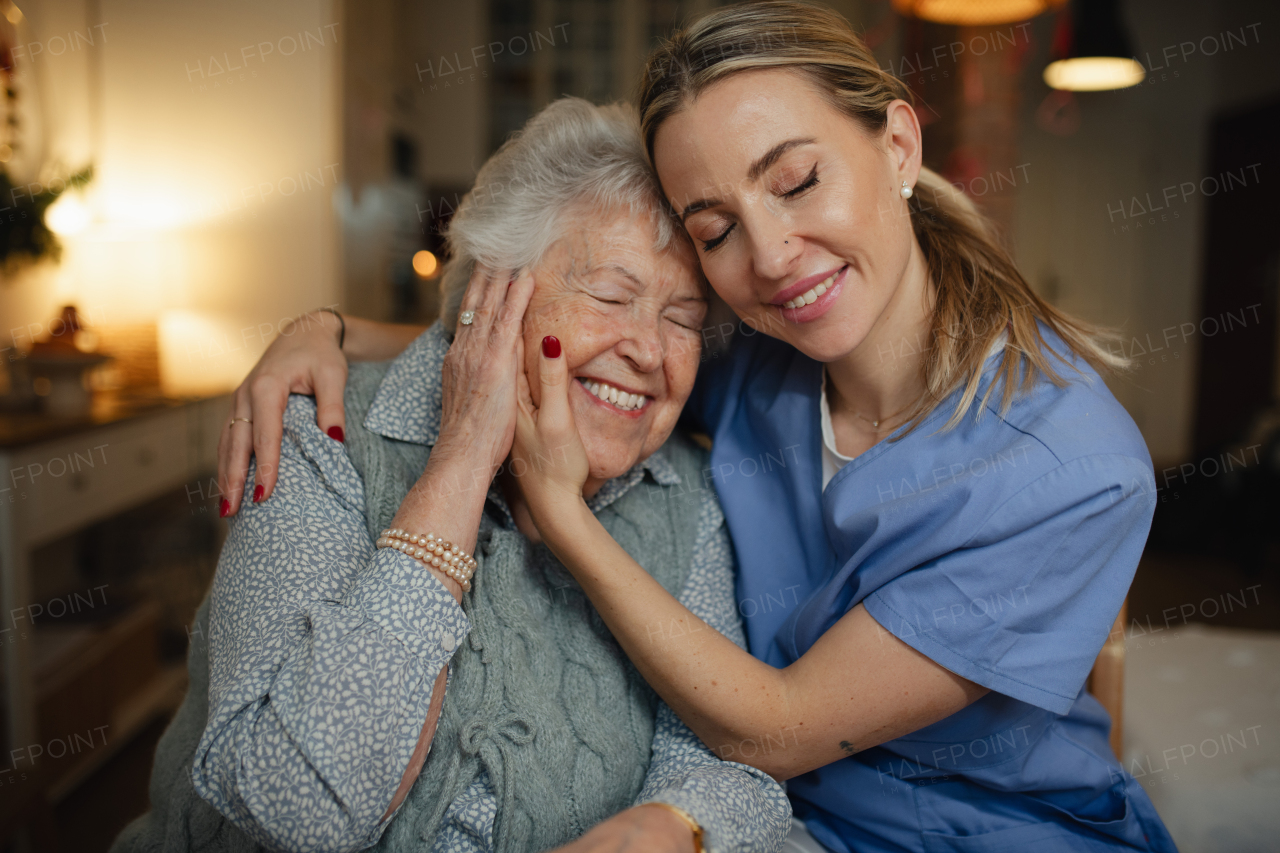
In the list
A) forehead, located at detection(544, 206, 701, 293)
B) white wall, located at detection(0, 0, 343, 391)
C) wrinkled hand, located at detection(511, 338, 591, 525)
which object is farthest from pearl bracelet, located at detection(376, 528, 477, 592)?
white wall, located at detection(0, 0, 343, 391)

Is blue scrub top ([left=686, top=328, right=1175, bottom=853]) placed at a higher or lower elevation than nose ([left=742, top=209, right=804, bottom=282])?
lower

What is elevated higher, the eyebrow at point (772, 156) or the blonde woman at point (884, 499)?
the eyebrow at point (772, 156)

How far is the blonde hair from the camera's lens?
1065 mm

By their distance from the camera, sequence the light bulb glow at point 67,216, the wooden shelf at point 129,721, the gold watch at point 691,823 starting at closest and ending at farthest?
the gold watch at point 691,823, the wooden shelf at point 129,721, the light bulb glow at point 67,216

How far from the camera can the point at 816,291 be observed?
111cm

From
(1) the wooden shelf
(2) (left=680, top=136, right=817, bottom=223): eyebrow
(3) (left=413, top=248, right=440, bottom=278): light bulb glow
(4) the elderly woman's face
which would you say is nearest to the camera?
(2) (left=680, top=136, right=817, bottom=223): eyebrow

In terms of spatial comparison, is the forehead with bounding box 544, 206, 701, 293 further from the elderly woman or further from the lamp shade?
the lamp shade

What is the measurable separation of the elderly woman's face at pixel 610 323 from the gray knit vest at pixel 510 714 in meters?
0.20

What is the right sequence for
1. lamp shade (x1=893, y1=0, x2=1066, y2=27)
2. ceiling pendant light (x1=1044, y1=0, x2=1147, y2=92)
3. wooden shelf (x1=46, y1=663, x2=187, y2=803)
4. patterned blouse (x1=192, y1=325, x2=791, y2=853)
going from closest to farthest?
patterned blouse (x1=192, y1=325, x2=791, y2=853), wooden shelf (x1=46, y1=663, x2=187, y2=803), lamp shade (x1=893, y1=0, x2=1066, y2=27), ceiling pendant light (x1=1044, y1=0, x2=1147, y2=92)

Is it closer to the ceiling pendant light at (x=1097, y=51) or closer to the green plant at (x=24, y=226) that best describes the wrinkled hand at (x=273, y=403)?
the green plant at (x=24, y=226)

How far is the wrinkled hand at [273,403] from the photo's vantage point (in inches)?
41.6

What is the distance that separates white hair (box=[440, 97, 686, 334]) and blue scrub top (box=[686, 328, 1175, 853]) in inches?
16.3

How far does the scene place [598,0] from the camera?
655cm

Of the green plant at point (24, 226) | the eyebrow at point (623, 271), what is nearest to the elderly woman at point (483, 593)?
the eyebrow at point (623, 271)
